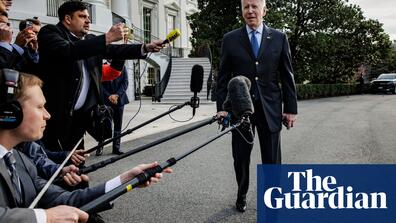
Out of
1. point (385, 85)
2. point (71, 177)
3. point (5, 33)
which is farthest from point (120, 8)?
point (71, 177)

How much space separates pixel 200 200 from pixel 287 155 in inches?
124

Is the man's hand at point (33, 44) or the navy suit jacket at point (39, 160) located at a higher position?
the man's hand at point (33, 44)

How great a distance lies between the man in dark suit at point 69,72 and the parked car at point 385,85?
34.6 metres

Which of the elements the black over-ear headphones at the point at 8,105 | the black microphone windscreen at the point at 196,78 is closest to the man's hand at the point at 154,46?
→ the black microphone windscreen at the point at 196,78

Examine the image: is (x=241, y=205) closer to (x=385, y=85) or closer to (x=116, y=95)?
(x=116, y=95)

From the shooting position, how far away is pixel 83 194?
2020mm

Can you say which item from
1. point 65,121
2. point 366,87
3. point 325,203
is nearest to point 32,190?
point 65,121

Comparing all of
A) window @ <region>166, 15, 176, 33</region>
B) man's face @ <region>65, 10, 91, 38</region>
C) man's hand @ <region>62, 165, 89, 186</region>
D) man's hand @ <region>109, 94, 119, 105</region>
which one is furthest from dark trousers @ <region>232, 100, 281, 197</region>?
window @ <region>166, 15, 176, 33</region>

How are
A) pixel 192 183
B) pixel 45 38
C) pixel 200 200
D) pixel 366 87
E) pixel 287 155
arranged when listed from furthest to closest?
pixel 366 87 → pixel 287 155 → pixel 192 183 → pixel 200 200 → pixel 45 38

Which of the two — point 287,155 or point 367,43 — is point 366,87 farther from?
point 287,155

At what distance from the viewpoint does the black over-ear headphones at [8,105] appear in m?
1.70

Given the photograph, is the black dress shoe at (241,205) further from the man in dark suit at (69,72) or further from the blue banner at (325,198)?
the man in dark suit at (69,72)

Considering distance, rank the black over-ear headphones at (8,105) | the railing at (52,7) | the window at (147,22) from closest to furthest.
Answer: the black over-ear headphones at (8,105)
the railing at (52,7)
the window at (147,22)

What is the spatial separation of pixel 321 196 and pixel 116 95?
444 centimetres
